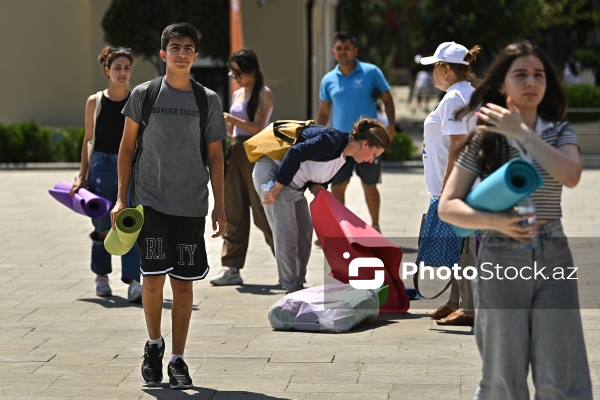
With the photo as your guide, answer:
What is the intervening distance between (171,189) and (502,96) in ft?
6.71

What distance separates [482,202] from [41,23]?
21080mm

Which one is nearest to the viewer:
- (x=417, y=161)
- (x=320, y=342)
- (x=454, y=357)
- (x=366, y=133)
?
(x=454, y=357)

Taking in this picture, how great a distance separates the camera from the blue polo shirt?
414 inches

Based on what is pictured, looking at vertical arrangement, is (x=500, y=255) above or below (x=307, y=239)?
above

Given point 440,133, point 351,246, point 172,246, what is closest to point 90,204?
point 351,246

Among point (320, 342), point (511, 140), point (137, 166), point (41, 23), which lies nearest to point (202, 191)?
point (137, 166)

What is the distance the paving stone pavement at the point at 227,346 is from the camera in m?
5.75

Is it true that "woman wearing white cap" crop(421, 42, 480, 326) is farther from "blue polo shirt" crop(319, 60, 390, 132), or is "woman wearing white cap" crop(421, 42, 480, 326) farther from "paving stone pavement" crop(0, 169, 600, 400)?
"blue polo shirt" crop(319, 60, 390, 132)

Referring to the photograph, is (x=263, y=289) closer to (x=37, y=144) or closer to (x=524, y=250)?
(x=524, y=250)

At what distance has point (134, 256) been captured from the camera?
26.8 feet

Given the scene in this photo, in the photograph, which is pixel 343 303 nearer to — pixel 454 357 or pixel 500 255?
pixel 454 357

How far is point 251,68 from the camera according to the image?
8.73 meters

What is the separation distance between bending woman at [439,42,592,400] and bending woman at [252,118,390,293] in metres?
3.10

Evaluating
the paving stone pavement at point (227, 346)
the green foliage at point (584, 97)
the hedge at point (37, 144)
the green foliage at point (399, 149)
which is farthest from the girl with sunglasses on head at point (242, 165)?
the green foliage at point (584, 97)
